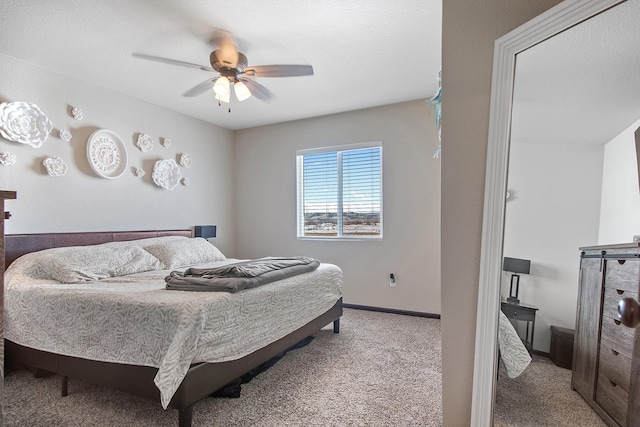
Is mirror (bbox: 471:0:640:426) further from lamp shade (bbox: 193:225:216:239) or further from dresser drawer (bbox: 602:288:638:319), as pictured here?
lamp shade (bbox: 193:225:216:239)

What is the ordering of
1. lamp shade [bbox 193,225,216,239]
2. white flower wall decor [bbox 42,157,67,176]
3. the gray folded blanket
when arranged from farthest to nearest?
lamp shade [bbox 193,225,216,239], white flower wall decor [bbox 42,157,67,176], the gray folded blanket

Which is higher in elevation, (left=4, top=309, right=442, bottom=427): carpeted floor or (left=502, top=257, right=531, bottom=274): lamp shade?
(left=502, top=257, right=531, bottom=274): lamp shade

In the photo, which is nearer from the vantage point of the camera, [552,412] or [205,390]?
[552,412]

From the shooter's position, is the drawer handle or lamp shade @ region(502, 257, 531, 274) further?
lamp shade @ region(502, 257, 531, 274)

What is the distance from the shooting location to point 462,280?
133 cm

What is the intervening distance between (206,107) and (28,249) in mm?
2298

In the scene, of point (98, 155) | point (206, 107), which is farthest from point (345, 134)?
point (98, 155)

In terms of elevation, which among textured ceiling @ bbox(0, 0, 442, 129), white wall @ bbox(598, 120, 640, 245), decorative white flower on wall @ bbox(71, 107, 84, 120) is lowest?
white wall @ bbox(598, 120, 640, 245)

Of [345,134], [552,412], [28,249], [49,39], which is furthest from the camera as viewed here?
[345,134]

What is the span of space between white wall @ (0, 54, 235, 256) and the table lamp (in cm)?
353

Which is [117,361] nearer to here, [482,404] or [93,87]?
[482,404]

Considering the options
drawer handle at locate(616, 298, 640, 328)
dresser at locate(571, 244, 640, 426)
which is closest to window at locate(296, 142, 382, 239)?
dresser at locate(571, 244, 640, 426)

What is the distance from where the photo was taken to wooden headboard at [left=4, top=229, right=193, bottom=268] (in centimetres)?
255

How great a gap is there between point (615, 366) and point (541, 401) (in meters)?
0.31
